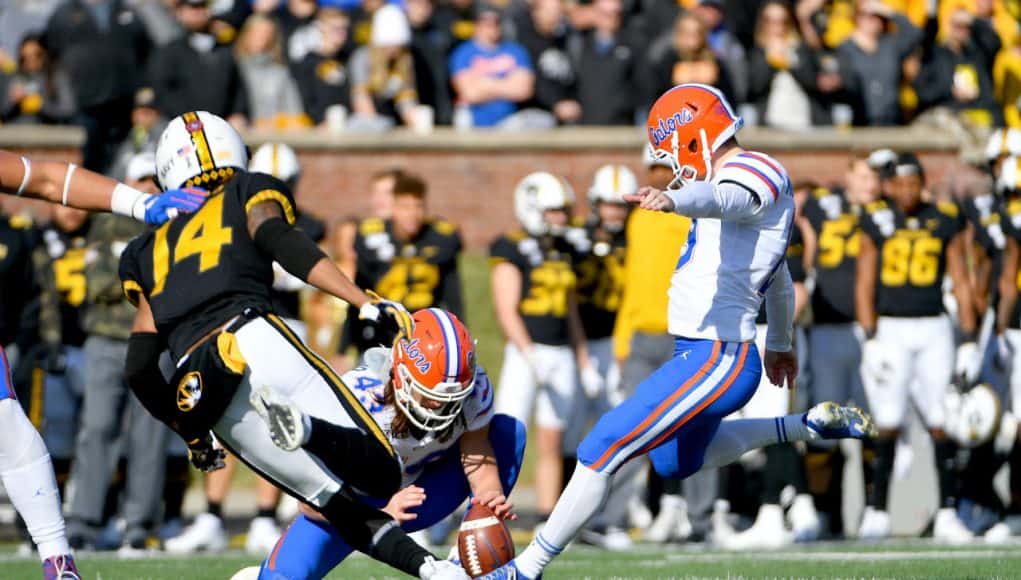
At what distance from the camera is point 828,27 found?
15.0 m

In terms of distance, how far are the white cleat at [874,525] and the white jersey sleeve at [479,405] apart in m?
4.26

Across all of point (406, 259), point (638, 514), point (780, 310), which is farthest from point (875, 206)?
point (780, 310)

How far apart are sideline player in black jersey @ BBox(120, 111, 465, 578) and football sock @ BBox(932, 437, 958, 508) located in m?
5.09

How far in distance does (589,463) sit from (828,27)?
9.26 meters

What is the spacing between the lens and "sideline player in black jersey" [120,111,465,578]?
18.8ft

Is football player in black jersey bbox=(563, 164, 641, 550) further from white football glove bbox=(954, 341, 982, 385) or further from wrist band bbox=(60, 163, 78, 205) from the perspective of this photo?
wrist band bbox=(60, 163, 78, 205)

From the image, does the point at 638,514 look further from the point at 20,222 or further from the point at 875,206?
the point at 20,222

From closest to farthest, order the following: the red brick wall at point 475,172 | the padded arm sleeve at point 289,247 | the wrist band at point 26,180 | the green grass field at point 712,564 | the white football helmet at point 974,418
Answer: the padded arm sleeve at point 289,247 → the wrist band at point 26,180 → the green grass field at point 712,564 → the white football helmet at point 974,418 → the red brick wall at point 475,172

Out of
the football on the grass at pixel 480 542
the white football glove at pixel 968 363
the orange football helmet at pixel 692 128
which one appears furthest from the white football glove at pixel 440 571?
the white football glove at pixel 968 363

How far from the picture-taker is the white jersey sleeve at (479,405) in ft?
19.9

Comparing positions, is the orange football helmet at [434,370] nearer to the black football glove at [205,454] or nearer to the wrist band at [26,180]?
the black football glove at [205,454]

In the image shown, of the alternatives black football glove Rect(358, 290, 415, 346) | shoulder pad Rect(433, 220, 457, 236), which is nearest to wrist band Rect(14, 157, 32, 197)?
black football glove Rect(358, 290, 415, 346)

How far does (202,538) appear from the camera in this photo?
31.8 ft

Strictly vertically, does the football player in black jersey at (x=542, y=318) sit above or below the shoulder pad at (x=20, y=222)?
below
